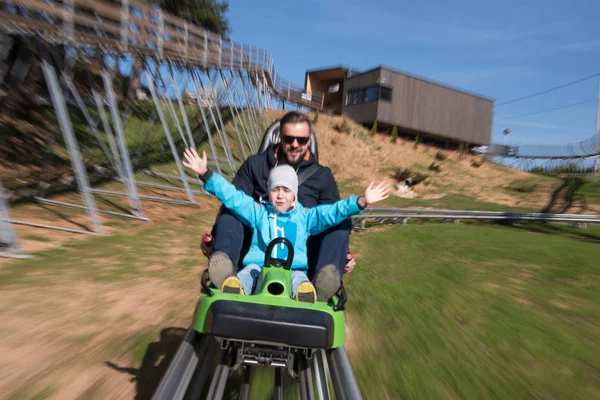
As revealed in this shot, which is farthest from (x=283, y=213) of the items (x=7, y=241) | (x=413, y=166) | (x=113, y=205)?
(x=413, y=166)

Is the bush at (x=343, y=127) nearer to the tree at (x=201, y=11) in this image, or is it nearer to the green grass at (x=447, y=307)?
the tree at (x=201, y=11)

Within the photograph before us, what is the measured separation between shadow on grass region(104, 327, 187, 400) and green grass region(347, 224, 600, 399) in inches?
61.4

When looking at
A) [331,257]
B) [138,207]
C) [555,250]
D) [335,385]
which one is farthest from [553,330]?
[138,207]

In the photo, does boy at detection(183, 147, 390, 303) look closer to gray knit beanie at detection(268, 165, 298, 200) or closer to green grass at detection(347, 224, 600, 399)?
gray knit beanie at detection(268, 165, 298, 200)

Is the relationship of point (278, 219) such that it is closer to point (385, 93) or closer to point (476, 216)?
point (476, 216)

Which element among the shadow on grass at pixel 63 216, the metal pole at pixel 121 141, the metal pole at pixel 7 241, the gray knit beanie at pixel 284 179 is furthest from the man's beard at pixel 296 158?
the metal pole at pixel 121 141

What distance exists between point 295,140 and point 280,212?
0.64 meters

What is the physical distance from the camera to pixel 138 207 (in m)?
9.62

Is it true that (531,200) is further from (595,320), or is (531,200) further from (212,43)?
(595,320)

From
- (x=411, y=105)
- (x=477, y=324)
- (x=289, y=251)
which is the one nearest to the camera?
(x=289, y=251)

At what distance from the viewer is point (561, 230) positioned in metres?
13.3

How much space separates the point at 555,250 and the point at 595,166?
67.9 feet

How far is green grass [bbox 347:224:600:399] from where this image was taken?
3.34m

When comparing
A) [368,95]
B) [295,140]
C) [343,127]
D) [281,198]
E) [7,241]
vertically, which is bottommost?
[7,241]
